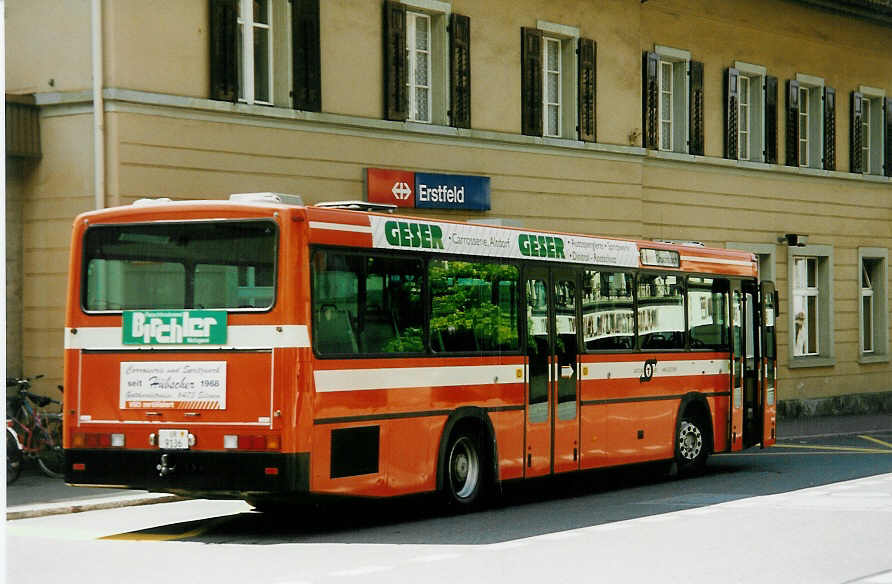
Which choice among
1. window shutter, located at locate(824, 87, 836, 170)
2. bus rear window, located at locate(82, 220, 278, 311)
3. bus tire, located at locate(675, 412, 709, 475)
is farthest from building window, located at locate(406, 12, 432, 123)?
window shutter, located at locate(824, 87, 836, 170)

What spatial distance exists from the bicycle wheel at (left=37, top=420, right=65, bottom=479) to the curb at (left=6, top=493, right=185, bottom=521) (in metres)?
1.61

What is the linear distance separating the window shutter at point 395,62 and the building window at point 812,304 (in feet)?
39.3

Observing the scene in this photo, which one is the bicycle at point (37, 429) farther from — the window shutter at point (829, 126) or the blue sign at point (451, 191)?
the window shutter at point (829, 126)

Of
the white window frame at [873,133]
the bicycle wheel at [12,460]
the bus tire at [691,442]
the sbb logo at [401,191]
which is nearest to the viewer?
the bicycle wheel at [12,460]

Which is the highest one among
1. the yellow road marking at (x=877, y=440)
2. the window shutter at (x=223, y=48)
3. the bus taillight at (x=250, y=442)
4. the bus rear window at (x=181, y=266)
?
the window shutter at (x=223, y=48)

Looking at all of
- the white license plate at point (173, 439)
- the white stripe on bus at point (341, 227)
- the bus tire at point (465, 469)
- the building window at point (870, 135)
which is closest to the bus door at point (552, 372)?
the bus tire at point (465, 469)

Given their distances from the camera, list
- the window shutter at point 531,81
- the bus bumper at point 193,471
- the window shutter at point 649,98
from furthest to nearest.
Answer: the window shutter at point 649,98 < the window shutter at point 531,81 < the bus bumper at point 193,471

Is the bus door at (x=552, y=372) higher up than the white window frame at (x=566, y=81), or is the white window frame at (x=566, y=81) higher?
the white window frame at (x=566, y=81)

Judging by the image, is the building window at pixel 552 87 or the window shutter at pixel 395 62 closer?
the window shutter at pixel 395 62

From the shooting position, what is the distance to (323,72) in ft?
68.5

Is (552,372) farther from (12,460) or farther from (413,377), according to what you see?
(12,460)

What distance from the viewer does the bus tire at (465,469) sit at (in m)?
13.9

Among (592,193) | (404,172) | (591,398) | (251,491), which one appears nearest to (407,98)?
(404,172)

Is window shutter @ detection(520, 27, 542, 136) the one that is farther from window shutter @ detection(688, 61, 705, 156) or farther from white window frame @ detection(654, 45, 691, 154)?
window shutter @ detection(688, 61, 705, 156)
